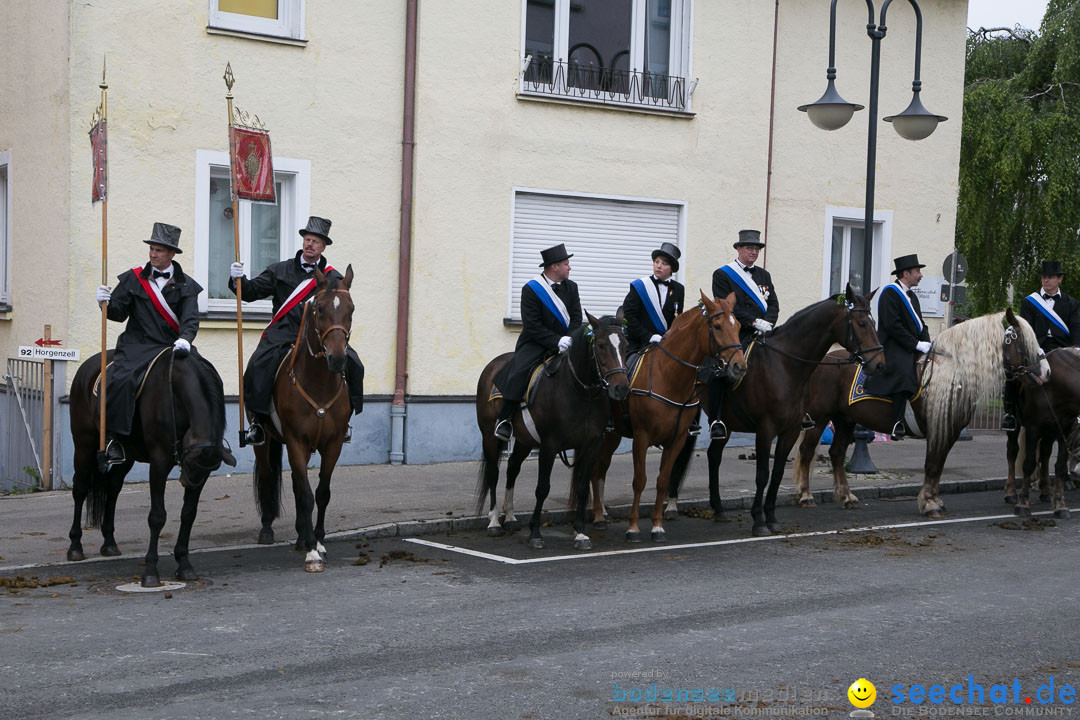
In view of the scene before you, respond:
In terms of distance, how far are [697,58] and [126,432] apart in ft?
36.3

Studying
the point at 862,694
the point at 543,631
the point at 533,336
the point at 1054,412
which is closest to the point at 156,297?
the point at 533,336

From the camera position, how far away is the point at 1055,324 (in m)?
13.3

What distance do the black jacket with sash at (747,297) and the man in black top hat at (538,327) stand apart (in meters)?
1.82

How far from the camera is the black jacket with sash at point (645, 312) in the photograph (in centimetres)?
1134

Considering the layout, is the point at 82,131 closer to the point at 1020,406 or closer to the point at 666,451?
the point at 666,451

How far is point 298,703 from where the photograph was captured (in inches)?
220

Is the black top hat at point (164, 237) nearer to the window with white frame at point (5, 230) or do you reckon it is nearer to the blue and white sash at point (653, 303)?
the blue and white sash at point (653, 303)

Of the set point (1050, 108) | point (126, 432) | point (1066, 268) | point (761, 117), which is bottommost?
point (126, 432)

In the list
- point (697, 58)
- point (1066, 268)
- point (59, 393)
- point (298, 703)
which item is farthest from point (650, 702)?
point (1066, 268)

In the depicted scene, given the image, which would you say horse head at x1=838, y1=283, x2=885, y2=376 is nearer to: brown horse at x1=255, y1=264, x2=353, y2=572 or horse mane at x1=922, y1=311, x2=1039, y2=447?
horse mane at x1=922, y1=311, x2=1039, y2=447

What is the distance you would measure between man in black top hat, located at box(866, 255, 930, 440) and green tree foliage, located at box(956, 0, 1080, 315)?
13.6 m

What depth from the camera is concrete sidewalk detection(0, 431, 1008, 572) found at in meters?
10.1

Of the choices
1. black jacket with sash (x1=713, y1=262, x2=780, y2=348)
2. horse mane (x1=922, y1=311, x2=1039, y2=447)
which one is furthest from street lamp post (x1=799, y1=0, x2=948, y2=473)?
black jacket with sash (x1=713, y1=262, x2=780, y2=348)

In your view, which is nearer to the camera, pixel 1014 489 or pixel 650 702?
pixel 650 702
